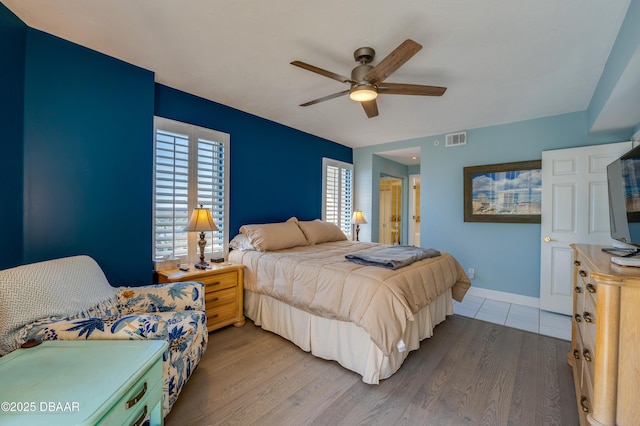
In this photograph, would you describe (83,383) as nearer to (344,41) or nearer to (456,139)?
(344,41)

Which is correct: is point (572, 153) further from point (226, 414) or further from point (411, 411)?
point (226, 414)

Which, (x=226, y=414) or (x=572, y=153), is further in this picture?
(x=572, y=153)

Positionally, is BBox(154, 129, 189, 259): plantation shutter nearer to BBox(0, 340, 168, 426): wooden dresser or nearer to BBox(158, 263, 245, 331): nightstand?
BBox(158, 263, 245, 331): nightstand

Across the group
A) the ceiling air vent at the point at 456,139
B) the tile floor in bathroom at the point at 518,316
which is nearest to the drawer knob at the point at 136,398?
the tile floor in bathroom at the point at 518,316

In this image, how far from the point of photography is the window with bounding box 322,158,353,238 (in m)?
4.89

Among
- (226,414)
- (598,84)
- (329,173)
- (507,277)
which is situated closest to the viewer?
(226,414)

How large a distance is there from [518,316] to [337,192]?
10.6 feet

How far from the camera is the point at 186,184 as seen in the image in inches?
118

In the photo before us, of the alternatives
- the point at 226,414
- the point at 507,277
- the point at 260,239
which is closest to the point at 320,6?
the point at 260,239

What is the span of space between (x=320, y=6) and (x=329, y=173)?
3302mm

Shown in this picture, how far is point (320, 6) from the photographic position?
1.73 metres

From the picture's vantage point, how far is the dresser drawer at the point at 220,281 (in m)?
2.69

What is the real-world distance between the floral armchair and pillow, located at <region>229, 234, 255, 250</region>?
109 cm

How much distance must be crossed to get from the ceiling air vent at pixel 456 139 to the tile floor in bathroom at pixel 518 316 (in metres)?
2.36
